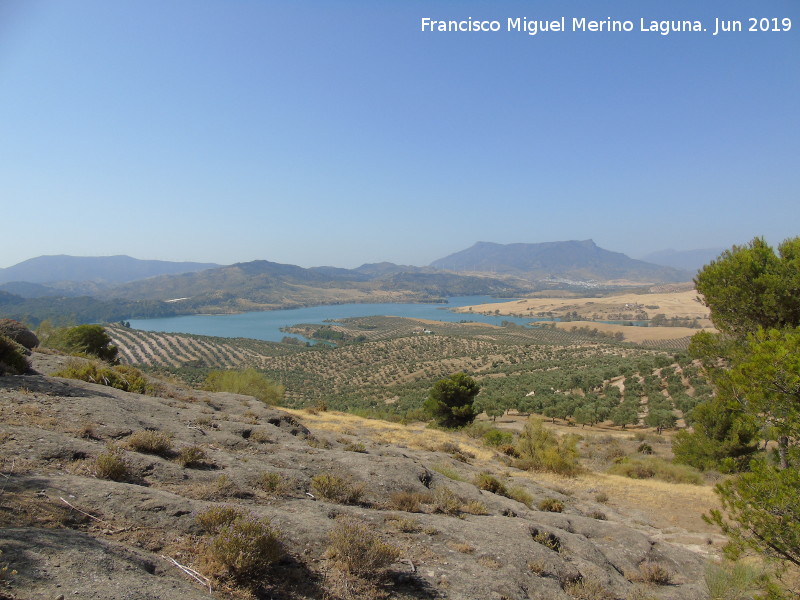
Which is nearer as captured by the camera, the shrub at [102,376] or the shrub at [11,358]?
the shrub at [11,358]

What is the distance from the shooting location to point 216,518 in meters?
5.05

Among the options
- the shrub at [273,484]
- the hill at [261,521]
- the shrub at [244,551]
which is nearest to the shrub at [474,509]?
the hill at [261,521]

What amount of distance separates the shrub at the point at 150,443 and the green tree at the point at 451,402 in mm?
22434

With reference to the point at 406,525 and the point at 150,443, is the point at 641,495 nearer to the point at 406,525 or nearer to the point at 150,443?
the point at 406,525

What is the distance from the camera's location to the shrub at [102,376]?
12.6 metres

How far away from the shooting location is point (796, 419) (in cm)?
613

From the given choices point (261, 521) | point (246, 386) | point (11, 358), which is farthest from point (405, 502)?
point (246, 386)

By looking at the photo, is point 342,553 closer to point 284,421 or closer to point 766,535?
point 766,535

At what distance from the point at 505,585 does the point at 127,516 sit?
5140 millimetres

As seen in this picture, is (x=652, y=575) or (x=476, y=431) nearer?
(x=652, y=575)

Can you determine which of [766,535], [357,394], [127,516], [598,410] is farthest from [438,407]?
[357,394]

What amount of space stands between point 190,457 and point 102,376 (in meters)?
8.07

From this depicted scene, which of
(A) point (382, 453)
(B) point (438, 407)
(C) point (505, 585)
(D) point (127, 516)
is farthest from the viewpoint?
(B) point (438, 407)

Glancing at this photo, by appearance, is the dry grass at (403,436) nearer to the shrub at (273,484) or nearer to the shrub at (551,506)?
the shrub at (551,506)
